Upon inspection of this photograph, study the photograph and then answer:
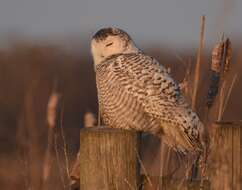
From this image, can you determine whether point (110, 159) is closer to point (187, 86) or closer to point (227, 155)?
point (227, 155)

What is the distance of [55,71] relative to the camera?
40.3ft

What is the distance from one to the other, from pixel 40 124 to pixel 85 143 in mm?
6875

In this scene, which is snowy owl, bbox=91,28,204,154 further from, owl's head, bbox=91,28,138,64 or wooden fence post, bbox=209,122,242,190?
wooden fence post, bbox=209,122,242,190

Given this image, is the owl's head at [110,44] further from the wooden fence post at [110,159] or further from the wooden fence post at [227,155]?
the wooden fence post at [227,155]

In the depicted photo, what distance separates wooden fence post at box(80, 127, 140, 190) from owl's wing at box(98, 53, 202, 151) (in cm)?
103

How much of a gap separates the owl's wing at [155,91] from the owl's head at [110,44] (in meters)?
0.26

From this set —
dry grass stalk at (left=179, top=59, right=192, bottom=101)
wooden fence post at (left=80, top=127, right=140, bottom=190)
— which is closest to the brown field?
dry grass stalk at (left=179, top=59, right=192, bottom=101)

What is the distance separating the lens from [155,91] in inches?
143

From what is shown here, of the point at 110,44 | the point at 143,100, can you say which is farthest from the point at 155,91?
the point at 110,44

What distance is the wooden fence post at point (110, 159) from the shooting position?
Result: 2.44m

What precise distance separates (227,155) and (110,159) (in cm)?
37

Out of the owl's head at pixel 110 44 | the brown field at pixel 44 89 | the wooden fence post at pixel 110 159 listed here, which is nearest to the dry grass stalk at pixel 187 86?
the owl's head at pixel 110 44

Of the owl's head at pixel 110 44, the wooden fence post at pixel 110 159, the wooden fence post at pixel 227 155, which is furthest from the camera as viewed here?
the owl's head at pixel 110 44

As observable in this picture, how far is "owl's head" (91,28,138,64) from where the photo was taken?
3.94m
